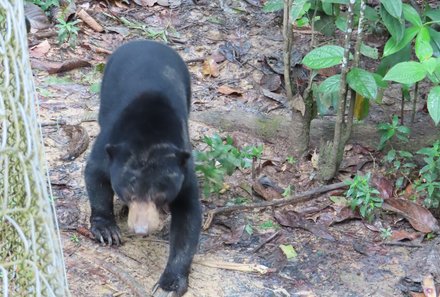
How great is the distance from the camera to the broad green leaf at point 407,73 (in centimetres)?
485

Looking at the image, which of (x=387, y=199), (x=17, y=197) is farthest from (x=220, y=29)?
(x=17, y=197)

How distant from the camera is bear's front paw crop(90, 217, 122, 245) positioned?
4949mm

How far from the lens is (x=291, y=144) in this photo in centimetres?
637

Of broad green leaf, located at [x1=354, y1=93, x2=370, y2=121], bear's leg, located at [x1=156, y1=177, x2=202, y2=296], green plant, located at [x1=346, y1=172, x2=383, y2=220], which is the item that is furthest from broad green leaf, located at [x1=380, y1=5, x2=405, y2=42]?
bear's leg, located at [x1=156, y1=177, x2=202, y2=296]

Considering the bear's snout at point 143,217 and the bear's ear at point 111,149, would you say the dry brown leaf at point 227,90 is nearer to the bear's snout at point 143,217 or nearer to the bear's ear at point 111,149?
the bear's ear at point 111,149

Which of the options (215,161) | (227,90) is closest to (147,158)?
(215,161)

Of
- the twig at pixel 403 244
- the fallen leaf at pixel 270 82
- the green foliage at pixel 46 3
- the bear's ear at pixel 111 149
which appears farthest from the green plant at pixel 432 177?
the green foliage at pixel 46 3

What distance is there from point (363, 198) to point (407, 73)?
1056 mm

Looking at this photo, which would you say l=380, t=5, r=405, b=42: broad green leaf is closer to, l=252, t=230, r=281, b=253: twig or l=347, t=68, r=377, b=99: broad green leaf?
l=347, t=68, r=377, b=99: broad green leaf

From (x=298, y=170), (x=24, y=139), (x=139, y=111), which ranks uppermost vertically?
(x=24, y=139)

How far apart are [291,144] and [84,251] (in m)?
2.16

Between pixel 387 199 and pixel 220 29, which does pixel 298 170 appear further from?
pixel 220 29

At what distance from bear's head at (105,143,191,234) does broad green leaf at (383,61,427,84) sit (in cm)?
142

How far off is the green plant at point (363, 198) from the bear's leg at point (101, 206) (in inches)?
66.5
